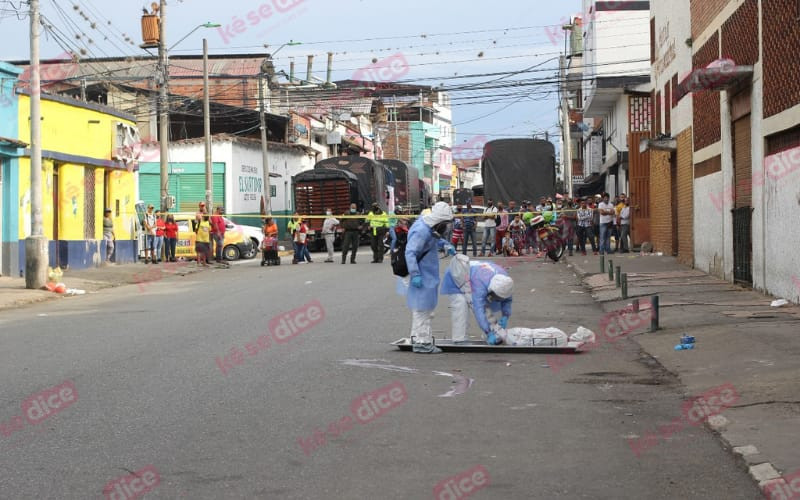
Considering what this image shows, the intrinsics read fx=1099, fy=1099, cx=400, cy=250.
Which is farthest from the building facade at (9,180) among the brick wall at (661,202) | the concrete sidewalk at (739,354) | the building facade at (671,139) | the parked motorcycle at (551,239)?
the brick wall at (661,202)

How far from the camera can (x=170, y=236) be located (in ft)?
115

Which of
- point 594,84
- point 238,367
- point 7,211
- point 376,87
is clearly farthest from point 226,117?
point 238,367

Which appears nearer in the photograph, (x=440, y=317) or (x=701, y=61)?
(x=440, y=317)

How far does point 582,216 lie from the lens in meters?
33.9

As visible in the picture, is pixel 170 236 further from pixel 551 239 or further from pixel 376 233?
pixel 551 239

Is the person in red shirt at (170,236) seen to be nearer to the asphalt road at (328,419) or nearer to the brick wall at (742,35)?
the brick wall at (742,35)

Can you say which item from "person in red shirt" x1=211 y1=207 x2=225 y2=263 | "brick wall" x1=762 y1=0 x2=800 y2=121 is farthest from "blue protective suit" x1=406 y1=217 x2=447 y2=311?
"person in red shirt" x1=211 y1=207 x2=225 y2=263

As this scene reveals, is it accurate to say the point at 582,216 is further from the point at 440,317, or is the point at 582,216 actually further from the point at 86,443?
the point at 86,443

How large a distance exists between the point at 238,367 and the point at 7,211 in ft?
58.3

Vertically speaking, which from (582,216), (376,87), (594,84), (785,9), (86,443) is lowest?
(86,443)

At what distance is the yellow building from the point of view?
28.4 metres

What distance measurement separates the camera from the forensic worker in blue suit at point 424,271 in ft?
40.7

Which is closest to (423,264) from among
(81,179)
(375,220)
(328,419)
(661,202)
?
(328,419)

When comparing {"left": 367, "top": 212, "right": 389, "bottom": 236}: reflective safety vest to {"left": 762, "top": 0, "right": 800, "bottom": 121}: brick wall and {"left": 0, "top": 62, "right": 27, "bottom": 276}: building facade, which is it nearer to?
{"left": 0, "top": 62, "right": 27, "bottom": 276}: building facade
